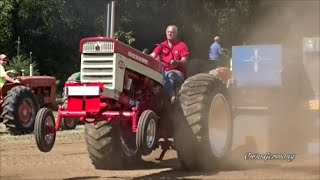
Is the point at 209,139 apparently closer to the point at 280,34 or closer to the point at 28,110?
the point at 280,34

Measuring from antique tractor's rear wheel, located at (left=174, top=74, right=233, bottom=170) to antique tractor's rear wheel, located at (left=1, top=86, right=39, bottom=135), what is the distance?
14.7ft

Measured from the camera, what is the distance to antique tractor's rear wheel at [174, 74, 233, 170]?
19.9ft

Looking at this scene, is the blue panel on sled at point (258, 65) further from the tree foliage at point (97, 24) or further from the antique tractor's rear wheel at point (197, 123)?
the tree foliage at point (97, 24)

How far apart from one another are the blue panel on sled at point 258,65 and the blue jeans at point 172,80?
3.33 ft

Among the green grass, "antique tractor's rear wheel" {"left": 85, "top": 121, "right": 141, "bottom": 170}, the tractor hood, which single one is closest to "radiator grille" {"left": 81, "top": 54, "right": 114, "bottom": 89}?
"antique tractor's rear wheel" {"left": 85, "top": 121, "right": 141, "bottom": 170}

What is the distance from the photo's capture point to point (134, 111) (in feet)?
18.7

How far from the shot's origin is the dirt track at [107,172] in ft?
19.6

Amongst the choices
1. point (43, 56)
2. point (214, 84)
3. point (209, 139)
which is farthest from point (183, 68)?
point (43, 56)

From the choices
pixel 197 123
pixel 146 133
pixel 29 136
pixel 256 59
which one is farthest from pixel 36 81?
pixel 146 133

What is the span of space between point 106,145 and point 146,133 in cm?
108

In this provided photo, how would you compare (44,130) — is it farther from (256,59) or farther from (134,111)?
(256,59)

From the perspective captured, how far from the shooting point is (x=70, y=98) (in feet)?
18.6
